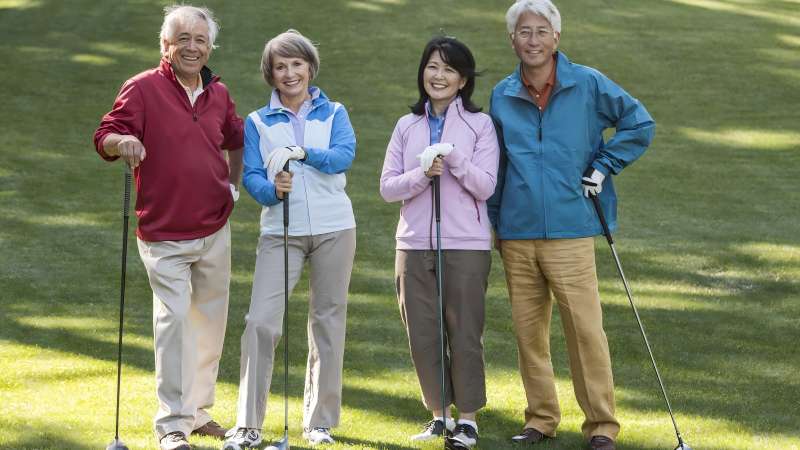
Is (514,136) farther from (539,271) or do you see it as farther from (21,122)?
(21,122)

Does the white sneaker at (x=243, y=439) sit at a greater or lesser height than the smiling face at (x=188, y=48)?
lesser

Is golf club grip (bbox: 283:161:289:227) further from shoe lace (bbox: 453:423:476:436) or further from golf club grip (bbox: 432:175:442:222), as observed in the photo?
shoe lace (bbox: 453:423:476:436)

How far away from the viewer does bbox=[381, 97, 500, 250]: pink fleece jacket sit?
475 cm

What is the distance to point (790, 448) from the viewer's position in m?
4.95

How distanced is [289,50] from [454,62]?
0.66 meters

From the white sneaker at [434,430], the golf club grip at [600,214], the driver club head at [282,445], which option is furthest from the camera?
the white sneaker at [434,430]

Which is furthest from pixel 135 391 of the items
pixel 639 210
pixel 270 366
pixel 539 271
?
pixel 639 210

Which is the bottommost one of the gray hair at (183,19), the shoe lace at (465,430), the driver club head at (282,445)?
the driver club head at (282,445)

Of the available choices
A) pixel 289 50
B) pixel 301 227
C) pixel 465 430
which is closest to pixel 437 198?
pixel 301 227

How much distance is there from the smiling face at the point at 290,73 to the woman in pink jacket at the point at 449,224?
1.40ft

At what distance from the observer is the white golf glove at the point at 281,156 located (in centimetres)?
459

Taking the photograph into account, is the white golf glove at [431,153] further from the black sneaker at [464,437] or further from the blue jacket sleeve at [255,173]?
the black sneaker at [464,437]

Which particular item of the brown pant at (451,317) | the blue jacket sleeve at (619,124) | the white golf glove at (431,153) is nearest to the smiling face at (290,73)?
the white golf glove at (431,153)

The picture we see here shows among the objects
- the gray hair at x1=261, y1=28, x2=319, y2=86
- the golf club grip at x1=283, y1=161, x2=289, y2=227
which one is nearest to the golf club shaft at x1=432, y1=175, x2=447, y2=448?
the golf club grip at x1=283, y1=161, x2=289, y2=227
